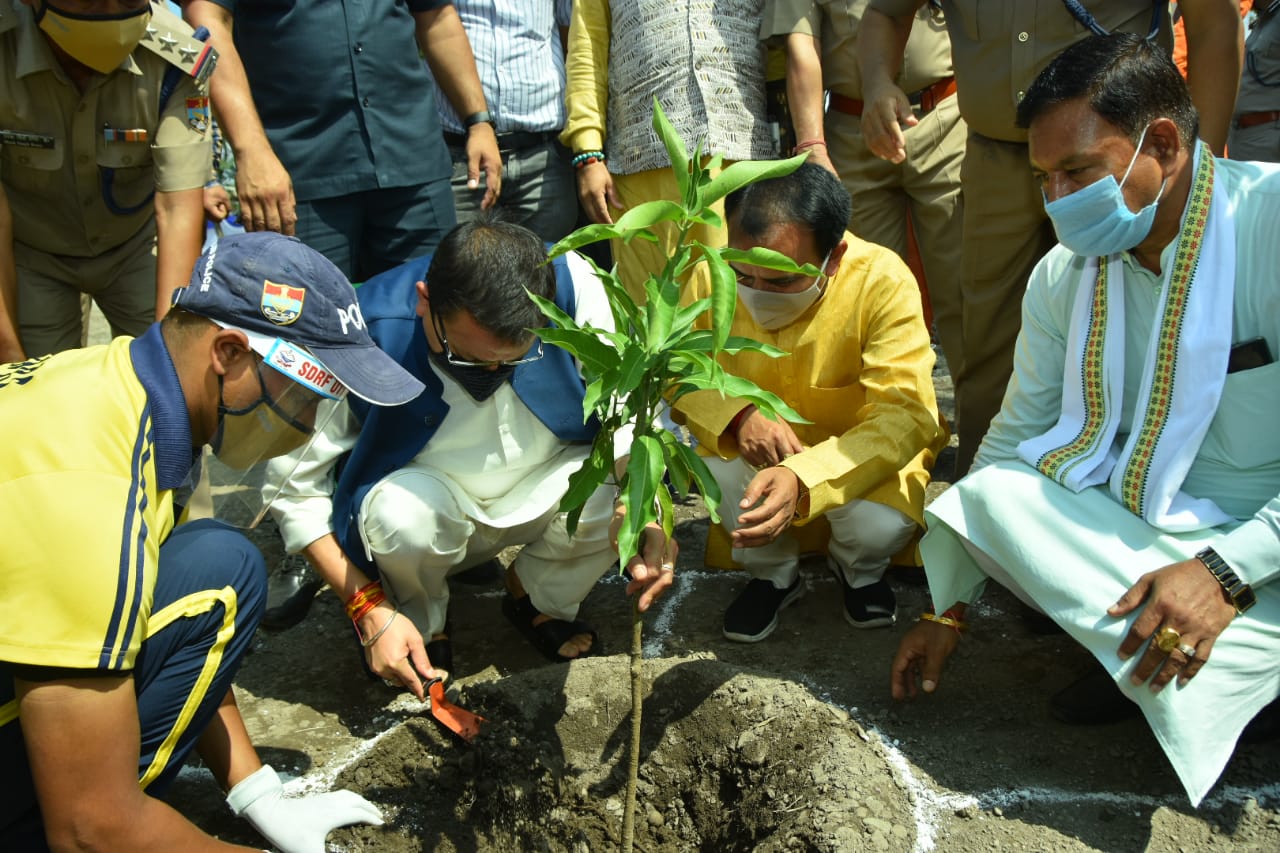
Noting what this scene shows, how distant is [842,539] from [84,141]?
2561mm

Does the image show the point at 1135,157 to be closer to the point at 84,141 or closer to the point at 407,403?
the point at 407,403

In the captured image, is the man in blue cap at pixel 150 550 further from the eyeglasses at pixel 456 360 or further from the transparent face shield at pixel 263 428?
the eyeglasses at pixel 456 360

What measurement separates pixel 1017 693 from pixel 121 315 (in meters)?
3.09

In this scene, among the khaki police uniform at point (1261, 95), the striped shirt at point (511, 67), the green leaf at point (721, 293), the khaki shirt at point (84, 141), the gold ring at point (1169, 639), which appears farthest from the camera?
the khaki police uniform at point (1261, 95)

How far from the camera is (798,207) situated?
3.01 m

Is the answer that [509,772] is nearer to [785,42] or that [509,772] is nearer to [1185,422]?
[1185,422]

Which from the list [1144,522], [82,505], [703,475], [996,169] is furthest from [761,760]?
[996,169]

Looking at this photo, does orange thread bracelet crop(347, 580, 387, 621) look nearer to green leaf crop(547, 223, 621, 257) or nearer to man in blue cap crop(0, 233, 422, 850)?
man in blue cap crop(0, 233, 422, 850)

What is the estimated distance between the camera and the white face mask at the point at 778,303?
3.14 m

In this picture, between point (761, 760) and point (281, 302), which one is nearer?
point (281, 302)

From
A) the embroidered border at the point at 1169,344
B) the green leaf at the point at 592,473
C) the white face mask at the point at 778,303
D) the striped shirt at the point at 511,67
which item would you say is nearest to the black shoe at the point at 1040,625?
the embroidered border at the point at 1169,344

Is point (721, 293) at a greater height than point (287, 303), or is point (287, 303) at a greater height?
point (721, 293)

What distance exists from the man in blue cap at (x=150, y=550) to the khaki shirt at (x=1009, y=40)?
7.06ft

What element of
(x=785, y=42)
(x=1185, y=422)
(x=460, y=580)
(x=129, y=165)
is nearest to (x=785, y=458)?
(x=1185, y=422)
